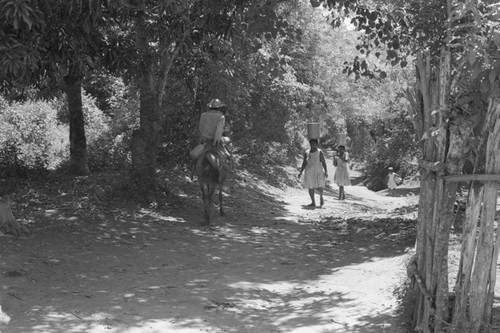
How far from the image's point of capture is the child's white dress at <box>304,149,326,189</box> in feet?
56.8

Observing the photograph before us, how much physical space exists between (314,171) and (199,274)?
9235 millimetres

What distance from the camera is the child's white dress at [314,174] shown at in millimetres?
17312

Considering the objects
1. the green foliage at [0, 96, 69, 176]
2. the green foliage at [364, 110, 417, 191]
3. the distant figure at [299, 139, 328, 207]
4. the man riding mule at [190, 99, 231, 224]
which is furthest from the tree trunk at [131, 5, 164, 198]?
the green foliage at [364, 110, 417, 191]

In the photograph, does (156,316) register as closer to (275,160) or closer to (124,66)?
(124,66)

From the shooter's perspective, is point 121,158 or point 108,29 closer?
point 108,29

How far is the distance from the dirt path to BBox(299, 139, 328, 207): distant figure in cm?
352

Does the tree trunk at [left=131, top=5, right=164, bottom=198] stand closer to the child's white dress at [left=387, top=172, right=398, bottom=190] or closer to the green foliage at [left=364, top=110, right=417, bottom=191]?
the green foliage at [left=364, top=110, right=417, bottom=191]

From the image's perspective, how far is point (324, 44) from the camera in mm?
25969

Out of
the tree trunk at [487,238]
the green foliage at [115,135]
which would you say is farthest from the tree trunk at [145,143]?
the tree trunk at [487,238]

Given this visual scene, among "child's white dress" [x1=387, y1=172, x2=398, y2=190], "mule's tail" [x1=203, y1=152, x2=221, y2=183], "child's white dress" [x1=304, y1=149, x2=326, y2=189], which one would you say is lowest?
"child's white dress" [x1=387, y1=172, x2=398, y2=190]

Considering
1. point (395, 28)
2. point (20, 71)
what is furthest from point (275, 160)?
point (20, 71)

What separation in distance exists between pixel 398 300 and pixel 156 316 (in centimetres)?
252

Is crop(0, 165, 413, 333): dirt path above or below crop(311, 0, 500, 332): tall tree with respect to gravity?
below

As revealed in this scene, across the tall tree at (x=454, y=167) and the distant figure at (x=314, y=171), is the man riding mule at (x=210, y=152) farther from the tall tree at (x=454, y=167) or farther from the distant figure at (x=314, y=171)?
the tall tree at (x=454, y=167)
